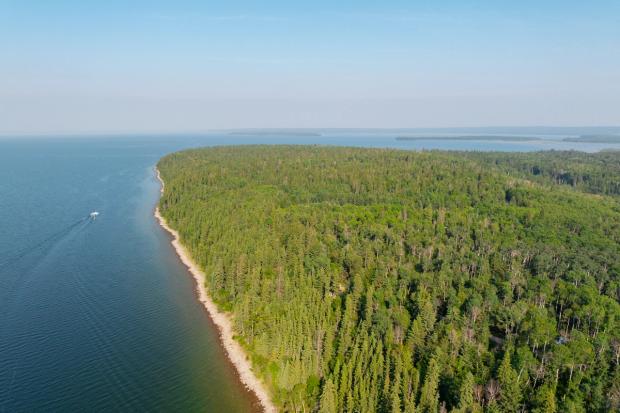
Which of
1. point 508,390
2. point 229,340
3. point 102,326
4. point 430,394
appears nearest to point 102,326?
point 102,326

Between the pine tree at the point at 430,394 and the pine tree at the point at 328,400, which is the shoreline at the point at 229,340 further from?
the pine tree at the point at 430,394

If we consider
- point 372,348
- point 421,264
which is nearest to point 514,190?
point 421,264

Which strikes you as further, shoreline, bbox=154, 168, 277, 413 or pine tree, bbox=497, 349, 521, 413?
shoreline, bbox=154, 168, 277, 413

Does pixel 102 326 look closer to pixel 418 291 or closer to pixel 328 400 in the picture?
pixel 328 400

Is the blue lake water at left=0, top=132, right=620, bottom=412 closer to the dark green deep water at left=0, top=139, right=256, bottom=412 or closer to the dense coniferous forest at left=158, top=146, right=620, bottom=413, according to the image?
the dark green deep water at left=0, top=139, right=256, bottom=412

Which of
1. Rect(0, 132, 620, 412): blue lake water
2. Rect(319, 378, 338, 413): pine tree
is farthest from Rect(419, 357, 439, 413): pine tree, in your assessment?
Rect(0, 132, 620, 412): blue lake water

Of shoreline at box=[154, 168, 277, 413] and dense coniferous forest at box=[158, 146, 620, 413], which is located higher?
dense coniferous forest at box=[158, 146, 620, 413]

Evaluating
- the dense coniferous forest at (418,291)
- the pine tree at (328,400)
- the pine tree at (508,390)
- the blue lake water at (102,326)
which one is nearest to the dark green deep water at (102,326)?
the blue lake water at (102,326)
